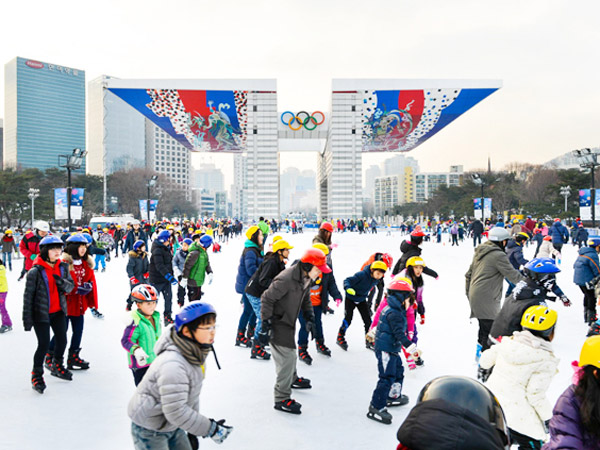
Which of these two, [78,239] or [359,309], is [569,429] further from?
[78,239]

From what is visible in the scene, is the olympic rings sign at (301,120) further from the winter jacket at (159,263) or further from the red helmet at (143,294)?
the red helmet at (143,294)

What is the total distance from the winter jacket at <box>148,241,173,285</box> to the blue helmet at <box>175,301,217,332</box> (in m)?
4.28

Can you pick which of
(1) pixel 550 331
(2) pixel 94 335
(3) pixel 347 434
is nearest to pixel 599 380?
(1) pixel 550 331

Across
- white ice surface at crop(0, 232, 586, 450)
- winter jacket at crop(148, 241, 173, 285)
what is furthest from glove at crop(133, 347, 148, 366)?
winter jacket at crop(148, 241, 173, 285)

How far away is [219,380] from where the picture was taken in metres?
4.26

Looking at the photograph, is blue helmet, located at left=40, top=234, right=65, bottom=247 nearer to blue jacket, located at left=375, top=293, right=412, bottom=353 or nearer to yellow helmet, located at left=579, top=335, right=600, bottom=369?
blue jacket, located at left=375, top=293, right=412, bottom=353

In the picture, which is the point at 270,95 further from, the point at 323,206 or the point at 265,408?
the point at 265,408

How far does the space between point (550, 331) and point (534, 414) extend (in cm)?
47

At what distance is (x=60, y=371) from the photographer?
4297mm

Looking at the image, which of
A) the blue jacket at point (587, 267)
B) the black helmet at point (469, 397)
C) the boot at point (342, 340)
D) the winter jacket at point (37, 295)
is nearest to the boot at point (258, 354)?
the boot at point (342, 340)

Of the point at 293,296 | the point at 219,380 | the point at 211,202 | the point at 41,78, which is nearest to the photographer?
the point at 293,296

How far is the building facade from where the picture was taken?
114188 millimetres

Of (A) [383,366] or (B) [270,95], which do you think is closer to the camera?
(A) [383,366]

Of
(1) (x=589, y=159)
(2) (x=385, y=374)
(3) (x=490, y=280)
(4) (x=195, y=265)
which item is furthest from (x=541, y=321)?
(1) (x=589, y=159)
